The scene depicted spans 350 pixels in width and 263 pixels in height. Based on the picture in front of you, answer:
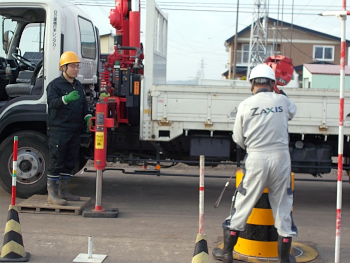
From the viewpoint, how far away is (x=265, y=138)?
4344 millimetres

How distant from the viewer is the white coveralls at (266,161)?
432 centimetres

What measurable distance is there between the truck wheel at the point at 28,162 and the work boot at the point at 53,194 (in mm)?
491

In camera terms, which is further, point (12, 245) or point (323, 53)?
point (323, 53)

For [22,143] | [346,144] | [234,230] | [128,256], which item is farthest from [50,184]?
[346,144]

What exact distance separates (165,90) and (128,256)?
269cm

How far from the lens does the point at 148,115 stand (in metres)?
6.84

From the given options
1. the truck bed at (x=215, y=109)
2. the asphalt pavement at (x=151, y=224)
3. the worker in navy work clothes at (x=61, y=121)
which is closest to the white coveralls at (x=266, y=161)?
the asphalt pavement at (x=151, y=224)

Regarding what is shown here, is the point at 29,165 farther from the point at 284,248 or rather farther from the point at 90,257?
the point at 284,248

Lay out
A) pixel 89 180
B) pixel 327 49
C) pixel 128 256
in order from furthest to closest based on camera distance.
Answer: pixel 327 49 < pixel 89 180 < pixel 128 256

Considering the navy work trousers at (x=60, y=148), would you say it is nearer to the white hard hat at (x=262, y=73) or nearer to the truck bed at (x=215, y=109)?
the truck bed at (x=215, y=109)

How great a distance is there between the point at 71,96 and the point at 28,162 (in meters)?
1.44

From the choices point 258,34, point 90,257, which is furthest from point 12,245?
point 258,34

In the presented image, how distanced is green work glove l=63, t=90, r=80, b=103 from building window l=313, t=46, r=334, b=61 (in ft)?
144

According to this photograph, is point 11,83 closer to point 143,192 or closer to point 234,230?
point 143,192
